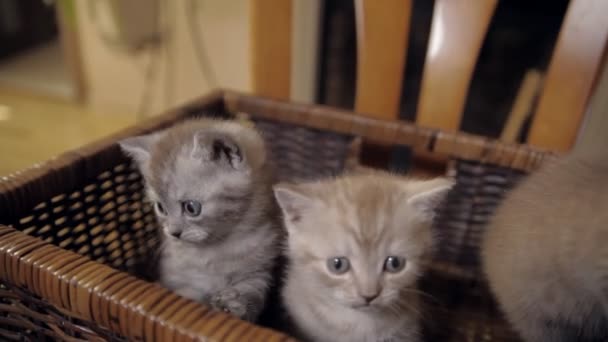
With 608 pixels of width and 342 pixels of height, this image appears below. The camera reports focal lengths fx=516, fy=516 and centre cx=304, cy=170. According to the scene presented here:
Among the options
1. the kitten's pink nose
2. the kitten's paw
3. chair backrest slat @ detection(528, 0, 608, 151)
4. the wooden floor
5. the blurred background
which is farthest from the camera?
the wooden floor

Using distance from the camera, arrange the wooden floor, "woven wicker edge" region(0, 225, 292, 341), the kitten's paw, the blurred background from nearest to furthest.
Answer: "woven wicker edge" region(0, 225, 292, 341)
the kitten's paw
the blurred background
the wooden floor

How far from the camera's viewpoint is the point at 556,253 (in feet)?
2.17

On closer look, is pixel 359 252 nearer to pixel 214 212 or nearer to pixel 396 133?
pixel 214 212

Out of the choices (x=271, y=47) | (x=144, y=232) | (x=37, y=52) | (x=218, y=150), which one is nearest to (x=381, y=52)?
(x=271, y=47)

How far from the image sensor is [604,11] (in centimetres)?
90

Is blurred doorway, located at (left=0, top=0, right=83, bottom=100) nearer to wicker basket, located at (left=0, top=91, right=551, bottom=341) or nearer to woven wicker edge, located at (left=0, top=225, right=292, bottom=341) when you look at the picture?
wicker basket, located at (left=0, top=91, right=551, bottom=341)

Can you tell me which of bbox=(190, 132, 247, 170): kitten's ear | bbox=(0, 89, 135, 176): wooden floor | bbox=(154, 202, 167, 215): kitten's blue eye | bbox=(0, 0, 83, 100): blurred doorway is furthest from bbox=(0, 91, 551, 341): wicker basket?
bbox=(0, 0, 83, 100): blurred doorway

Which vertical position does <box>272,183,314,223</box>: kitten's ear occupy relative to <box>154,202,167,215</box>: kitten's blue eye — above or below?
above

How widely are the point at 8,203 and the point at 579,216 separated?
765 mm

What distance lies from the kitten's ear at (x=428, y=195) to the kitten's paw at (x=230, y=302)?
0.95ft

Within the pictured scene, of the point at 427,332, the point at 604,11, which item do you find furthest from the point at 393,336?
the point at 604,11

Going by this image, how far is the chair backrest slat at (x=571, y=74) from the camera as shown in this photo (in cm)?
91

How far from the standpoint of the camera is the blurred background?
1.04m

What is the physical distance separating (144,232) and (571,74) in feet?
2.83
